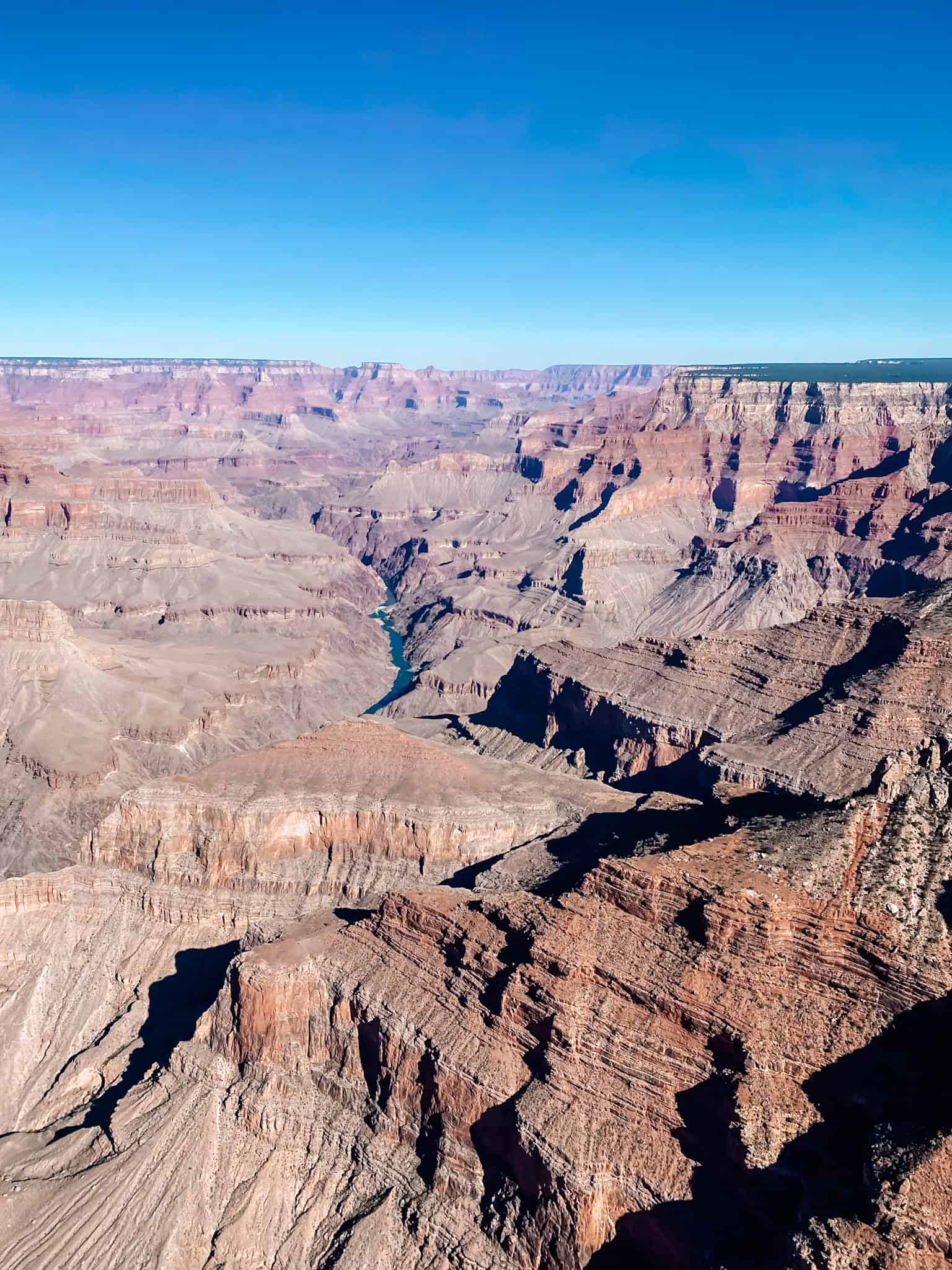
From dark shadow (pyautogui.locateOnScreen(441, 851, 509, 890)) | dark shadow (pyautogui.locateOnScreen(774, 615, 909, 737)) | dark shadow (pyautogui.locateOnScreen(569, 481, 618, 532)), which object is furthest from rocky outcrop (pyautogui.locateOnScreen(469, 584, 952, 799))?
dark shadow (pyautogui.locateOnScreen(569, 481, 618, 532))

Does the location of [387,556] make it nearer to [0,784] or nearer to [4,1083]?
[0,784]

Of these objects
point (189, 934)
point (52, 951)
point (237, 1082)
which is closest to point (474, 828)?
point (189, 934)

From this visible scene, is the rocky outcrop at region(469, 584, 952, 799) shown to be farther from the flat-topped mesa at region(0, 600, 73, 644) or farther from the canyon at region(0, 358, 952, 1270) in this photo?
the flat-topped mesa at region(0, 600, 73, 644)

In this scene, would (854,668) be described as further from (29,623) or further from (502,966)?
(29,623)

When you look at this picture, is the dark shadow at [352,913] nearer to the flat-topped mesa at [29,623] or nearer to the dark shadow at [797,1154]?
the dark shadow at [797,1154]

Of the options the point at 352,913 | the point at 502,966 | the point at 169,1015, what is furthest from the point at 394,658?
the point at 502,966

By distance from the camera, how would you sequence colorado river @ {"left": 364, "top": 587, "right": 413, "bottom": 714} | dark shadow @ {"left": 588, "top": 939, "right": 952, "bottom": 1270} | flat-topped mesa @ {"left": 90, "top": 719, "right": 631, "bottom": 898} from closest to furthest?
dark shadow @ {"left": 588, "top": 939, "right": 952, "bottom": 1270} → flat-topped mesa @ {"left": 90, "top": 719, "right": 631, "bottom": 898} → colorado river @ {"left": 364, "top": 587, "right": 413, "bottom": 714}

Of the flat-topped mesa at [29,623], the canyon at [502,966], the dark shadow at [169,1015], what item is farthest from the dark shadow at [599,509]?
the dark shadow at [169,1015]
